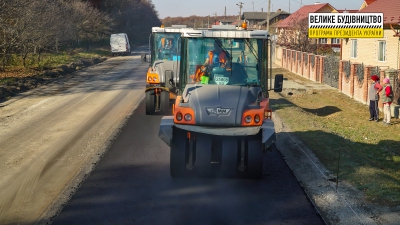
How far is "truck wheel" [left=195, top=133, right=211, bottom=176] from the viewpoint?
8922mm

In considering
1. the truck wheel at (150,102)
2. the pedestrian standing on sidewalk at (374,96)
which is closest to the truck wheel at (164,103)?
the truck wheel at (150,102)

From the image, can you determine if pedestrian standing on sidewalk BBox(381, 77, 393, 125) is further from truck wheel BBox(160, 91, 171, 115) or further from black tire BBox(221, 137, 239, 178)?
black tire BBox(221, 137, 239, 178)

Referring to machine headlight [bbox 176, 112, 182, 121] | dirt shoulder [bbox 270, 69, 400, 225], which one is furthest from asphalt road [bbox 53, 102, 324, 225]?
machine headlight [bbox 176, 112, 182, 121]

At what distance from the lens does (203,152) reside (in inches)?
351

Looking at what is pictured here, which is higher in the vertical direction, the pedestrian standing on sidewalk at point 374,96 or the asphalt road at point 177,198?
the pedestrian standing on sidewalk at point 374,96

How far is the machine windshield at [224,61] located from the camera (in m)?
10.0

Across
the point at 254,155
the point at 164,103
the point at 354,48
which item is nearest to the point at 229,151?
the point at 254,155

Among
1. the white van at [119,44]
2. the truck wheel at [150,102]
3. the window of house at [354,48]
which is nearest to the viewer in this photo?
the truck wheel at [150,102]

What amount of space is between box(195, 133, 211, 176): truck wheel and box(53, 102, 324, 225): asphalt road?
331mm

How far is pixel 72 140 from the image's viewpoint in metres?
13.2

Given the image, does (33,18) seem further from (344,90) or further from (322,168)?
(322,168)

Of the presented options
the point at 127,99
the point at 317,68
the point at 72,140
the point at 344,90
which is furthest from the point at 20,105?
the point at 317,68

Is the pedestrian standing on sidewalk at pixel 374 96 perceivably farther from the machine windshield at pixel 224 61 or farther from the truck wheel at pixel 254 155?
the truck wheel at pixel 254 155

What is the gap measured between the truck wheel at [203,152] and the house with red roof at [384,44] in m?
21.9
